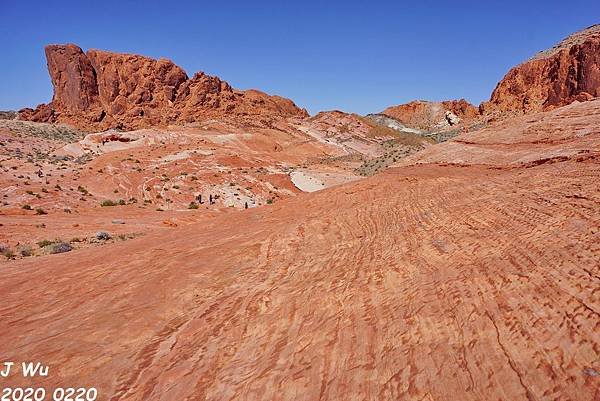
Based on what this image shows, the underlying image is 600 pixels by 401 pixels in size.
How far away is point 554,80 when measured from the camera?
66.4 metres

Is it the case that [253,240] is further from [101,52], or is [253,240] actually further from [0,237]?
[101,52]

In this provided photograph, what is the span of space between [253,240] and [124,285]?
82.1 inches

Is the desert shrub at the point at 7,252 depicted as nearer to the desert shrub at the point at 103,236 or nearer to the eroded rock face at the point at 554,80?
the desert shrub at the point at 103,236

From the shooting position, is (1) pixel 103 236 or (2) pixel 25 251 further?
(1) pixel 103 236

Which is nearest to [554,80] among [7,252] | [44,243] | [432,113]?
[432,113]

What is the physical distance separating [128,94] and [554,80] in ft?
228

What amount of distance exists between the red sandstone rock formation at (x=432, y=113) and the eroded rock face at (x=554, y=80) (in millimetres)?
8134

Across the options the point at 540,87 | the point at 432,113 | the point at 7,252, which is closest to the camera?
the point at 7,252

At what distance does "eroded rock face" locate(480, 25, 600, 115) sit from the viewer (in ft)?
186

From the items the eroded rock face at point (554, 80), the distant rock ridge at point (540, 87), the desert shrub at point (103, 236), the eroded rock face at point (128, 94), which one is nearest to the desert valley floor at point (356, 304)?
the desert shrub at point (103, 236)

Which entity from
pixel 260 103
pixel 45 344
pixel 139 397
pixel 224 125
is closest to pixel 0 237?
pixel 45 344

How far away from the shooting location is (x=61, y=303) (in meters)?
5.36

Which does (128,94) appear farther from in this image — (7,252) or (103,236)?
(7,252)

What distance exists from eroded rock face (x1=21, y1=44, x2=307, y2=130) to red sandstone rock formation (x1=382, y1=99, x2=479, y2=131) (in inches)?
1772
